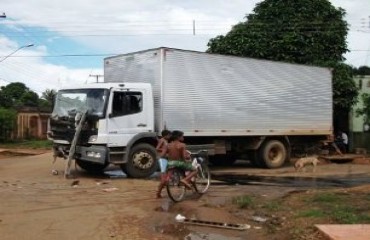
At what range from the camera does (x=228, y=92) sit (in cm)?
1988

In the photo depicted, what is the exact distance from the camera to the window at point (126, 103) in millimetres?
16688

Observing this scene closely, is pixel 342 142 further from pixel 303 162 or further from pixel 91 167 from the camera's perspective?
pixel 91 167

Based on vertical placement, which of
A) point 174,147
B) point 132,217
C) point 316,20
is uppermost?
point 316,20

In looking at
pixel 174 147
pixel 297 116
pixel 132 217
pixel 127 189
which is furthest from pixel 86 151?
pixel 297 116

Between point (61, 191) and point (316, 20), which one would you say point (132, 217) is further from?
point (316, 20)

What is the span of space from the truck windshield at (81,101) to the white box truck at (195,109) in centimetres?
3

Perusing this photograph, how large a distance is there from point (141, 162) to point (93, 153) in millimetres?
1373

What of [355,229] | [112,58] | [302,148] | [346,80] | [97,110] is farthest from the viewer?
[346,80]

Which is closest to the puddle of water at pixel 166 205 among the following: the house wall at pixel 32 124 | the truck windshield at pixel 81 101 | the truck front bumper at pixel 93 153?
→ the truck front bumper at pixel 93 153

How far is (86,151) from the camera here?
16.6m

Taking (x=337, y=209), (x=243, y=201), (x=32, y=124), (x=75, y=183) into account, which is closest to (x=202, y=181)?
(x=243, y=201)

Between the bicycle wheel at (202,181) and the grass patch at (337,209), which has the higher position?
the bicycle wheel at (202,181)

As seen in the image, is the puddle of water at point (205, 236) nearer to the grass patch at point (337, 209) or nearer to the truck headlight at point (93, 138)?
the grass patch at point (337, 209)

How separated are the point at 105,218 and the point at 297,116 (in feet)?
44.2
